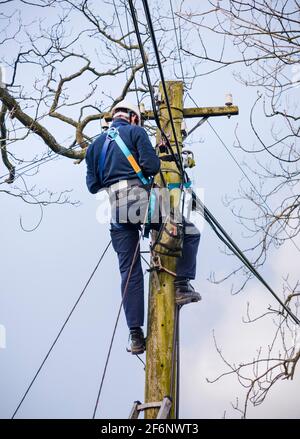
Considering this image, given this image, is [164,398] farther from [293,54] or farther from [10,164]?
[10,164]

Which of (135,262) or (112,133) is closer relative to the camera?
(135,262)

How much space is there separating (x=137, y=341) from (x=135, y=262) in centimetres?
60

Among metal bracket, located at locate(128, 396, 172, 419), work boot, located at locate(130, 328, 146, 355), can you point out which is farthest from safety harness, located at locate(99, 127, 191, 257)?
metal bracket, located at locate(128, 396, 172, 419)

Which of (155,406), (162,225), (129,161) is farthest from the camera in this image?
(129,161)

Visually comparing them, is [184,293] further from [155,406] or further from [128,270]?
[155,406]

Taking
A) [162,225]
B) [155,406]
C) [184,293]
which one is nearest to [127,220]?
[162,225]

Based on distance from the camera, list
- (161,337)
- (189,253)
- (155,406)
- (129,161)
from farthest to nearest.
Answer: (189,253) → (129,161) → (161,337) → (155,406)

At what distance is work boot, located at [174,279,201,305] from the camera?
18.1 ft

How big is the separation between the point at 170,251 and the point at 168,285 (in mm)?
264

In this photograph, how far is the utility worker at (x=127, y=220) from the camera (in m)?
5.42

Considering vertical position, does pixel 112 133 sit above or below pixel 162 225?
above

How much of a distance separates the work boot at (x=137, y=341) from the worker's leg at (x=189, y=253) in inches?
21.9

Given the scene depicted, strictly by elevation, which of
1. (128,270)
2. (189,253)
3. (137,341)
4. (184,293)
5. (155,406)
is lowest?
(155,406)

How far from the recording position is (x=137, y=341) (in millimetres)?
5379
